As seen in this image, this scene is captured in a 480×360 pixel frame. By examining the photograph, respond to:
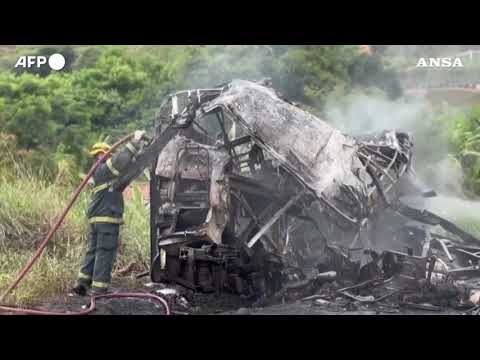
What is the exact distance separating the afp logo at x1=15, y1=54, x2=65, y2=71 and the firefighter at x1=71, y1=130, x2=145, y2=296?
0.94m

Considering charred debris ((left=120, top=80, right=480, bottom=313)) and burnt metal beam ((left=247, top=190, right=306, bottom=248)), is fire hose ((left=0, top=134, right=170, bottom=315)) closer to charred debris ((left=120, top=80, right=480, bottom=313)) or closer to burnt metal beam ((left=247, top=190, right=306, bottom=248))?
charred debris ((left=120, top=80, right=480, bottom=313))

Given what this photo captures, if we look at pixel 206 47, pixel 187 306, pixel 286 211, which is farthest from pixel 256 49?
pixel 187 306

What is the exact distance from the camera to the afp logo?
8234mm

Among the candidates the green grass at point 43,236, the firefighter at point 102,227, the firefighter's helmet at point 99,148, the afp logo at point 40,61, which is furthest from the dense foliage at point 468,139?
the afp logo at point 40,61

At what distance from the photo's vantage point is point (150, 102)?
8.60 metres

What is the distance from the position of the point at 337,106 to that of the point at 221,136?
1333 mm

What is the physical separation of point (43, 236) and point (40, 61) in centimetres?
192

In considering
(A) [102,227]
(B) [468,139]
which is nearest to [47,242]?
(A) [102,227]

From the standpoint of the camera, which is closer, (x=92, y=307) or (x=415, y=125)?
(x=92, y=307)

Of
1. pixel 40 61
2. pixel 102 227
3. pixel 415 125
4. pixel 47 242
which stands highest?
pixel 40 61

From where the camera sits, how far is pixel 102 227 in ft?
27.5

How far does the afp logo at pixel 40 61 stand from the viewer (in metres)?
8.23

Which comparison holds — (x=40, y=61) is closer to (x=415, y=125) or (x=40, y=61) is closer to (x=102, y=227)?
(x=102, y=227)

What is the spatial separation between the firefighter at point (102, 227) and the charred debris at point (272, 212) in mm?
278
